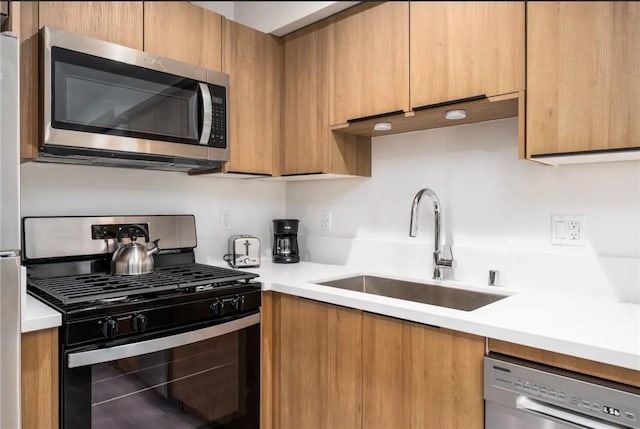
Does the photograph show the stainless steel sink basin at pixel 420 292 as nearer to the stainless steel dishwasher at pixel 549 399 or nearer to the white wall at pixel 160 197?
the stainless steel dishwasher at pixel 549 399

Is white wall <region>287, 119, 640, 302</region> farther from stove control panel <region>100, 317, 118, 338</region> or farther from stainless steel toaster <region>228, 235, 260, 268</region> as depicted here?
stove control panel <region>100, 317, 118, 338</region>

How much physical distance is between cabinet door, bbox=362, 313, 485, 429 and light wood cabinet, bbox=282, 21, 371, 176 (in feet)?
2.72

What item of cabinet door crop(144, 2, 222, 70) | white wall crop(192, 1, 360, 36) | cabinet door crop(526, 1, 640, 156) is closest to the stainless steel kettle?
cabinet door crop(144, 2, 222, 70)

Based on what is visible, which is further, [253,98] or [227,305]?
[253,98]

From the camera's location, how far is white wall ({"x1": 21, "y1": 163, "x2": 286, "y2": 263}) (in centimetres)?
162

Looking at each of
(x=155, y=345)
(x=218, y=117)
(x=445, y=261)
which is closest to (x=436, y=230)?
(x=445, y=261)

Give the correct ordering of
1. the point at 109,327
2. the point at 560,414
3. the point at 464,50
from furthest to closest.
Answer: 1. the point at 464,50
2. the point at 109,327
3. the point at 560,414

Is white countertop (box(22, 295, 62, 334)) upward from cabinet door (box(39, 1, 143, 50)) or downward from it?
downward

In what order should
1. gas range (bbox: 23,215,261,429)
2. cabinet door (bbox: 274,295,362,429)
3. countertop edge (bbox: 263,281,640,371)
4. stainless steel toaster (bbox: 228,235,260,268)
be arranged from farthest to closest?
stainless steel toaster (bbox: 228,235,260,268) < cabinet door (bbox: 274,295,362,429) < gas range (bbox: 23,215,261,429) < countertop edge (bbox: 263,281,640,371)

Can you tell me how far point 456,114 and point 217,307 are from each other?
3.62ft

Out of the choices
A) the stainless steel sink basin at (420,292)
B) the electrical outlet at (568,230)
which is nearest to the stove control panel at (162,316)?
the stainless steel sink basin at (420,292)

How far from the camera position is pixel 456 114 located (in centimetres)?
153

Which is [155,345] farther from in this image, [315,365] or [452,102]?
[452,102]

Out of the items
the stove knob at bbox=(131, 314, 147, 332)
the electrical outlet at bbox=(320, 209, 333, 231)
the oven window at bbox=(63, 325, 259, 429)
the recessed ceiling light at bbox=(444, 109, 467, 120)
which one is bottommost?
the oven window at bbox=(63, 325, 259, 429)
